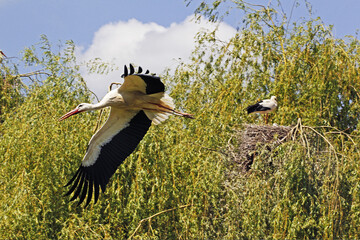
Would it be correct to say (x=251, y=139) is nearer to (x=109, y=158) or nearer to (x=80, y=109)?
(x=109, y=158)

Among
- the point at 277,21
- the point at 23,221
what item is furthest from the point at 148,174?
the point at 277,21

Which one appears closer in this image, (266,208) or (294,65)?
(266,208)

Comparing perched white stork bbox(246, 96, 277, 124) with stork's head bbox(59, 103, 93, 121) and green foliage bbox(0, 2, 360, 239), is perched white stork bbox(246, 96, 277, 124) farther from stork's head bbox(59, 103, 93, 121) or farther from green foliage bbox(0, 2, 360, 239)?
stork's head bbox(59, 103, 93, 121)

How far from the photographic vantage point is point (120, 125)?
260 inches

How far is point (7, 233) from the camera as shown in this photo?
19.7ft

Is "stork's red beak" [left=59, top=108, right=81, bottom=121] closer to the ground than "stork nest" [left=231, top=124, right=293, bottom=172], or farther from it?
closer to the ground

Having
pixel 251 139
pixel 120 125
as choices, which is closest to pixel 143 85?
pixel 120 125

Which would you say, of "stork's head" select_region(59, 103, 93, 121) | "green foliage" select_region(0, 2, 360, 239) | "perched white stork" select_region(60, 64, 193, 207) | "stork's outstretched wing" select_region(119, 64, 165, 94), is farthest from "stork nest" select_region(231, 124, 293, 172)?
"stork's head" select_region(59, 103, 93, 121)

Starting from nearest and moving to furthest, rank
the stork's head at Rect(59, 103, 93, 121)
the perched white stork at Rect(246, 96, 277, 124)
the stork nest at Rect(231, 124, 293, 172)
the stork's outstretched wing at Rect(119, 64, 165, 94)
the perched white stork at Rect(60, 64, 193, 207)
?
the stork's outstretched wing at Rect(119, 64, 165, 94) → the perched white stork at Rect(60, 64, 193, 207) → the stork's head at Rect(59, 103, 93, 121) → the stork nest at Rect(231, 124, 293, 172) → the perched white stork at Rect(246, 96, 277, 124)

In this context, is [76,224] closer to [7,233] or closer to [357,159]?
[7,233]

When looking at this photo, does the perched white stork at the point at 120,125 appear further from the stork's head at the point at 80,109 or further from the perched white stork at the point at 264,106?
the perched white stork at the point at 264,106

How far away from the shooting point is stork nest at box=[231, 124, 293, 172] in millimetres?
7168

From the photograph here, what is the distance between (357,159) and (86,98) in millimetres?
3060

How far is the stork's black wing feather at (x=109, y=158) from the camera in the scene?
237 inches
